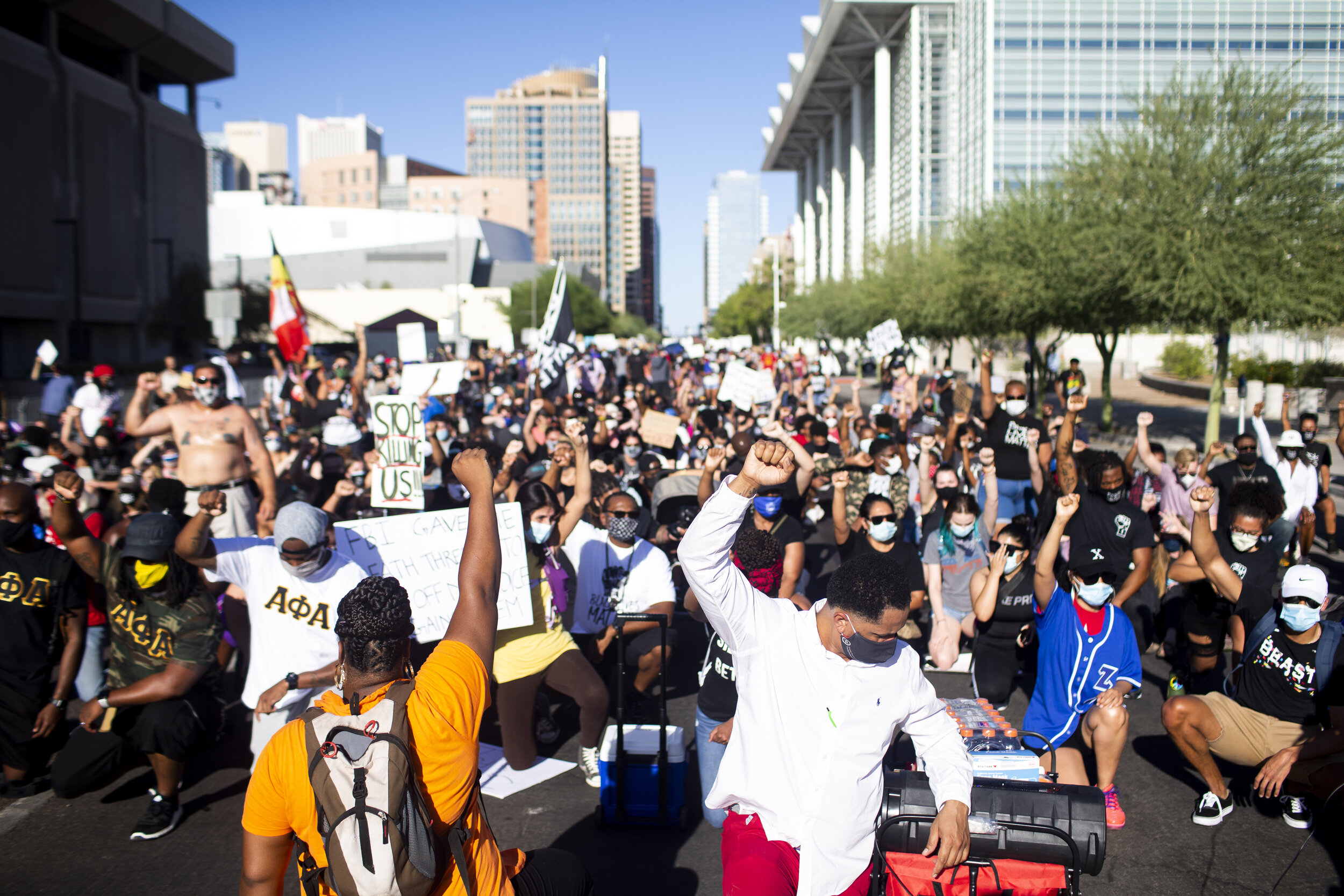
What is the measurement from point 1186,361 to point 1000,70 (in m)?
17.0

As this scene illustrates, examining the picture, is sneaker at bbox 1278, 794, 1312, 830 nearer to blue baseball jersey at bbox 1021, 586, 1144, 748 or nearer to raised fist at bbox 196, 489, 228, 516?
blue baseball jersey at bbox 1021, 586, 1144, 748

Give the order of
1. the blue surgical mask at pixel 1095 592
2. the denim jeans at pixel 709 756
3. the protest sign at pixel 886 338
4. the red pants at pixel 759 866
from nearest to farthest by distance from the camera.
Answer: the red pants at pixel 759 866, the denim jeans at pixel 709 756, the blue surgical mask at pixel 1095 592, the protest sign at pixel 886 338

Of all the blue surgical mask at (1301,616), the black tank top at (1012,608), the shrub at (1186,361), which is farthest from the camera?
the shrub at (1186,361)

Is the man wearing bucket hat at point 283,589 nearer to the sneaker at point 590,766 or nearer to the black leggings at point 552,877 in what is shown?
the sneaker at point 590,766

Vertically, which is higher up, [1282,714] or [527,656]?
[527,656]

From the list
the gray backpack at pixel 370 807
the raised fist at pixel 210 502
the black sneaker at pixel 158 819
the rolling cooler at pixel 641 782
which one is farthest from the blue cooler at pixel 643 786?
the gray backpack at pixel 370 807

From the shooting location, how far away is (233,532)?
7633mm

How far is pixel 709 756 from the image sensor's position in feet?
14.5

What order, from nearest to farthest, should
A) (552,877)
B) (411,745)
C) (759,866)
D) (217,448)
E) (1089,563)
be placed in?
(411,745)
(552,877)
(759,866)
(1089,563)
(217,448)

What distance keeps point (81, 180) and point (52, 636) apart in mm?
50654

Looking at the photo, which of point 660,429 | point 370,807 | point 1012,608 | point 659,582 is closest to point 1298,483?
point 1012,608

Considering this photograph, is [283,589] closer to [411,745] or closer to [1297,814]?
[411,745]

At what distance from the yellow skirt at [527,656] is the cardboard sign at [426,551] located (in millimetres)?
377

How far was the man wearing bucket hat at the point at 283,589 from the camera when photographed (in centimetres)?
471
